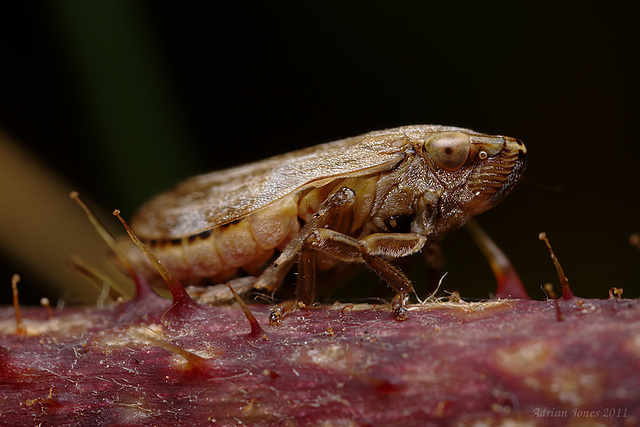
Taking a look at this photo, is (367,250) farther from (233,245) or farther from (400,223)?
(233,245)

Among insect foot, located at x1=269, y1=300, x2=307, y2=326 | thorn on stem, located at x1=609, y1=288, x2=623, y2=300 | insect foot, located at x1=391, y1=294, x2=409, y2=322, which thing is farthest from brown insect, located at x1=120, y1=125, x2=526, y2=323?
thorn on stem, located at x1=609, y1=288, x2=623, y2=300

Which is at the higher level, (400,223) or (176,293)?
(176,293)

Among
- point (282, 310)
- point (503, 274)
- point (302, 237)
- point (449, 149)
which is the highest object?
point (449, 149)

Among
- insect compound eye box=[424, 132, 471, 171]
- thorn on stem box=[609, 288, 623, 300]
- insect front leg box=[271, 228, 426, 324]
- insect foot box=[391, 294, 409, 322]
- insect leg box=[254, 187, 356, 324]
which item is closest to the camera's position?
thorn on stem box=[609, 288, 623, 300]

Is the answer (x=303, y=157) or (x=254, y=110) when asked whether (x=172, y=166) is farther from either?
(x=303, y=157)

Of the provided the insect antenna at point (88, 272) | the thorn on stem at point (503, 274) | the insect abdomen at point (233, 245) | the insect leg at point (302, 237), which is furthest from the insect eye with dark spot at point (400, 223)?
the insect antenna at point (88, 272)

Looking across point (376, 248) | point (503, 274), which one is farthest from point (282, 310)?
point (503, 274)

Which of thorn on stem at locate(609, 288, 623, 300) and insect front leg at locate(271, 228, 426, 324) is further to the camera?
insect front leg at locate(271, 228, 426, 324)

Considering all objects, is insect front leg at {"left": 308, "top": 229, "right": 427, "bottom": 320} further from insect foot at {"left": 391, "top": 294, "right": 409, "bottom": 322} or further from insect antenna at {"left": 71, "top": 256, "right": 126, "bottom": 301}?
insect antenna at {"left": 71, "top": 256, "right": 126, "bottom": 301}

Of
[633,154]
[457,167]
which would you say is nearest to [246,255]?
[457,167]
